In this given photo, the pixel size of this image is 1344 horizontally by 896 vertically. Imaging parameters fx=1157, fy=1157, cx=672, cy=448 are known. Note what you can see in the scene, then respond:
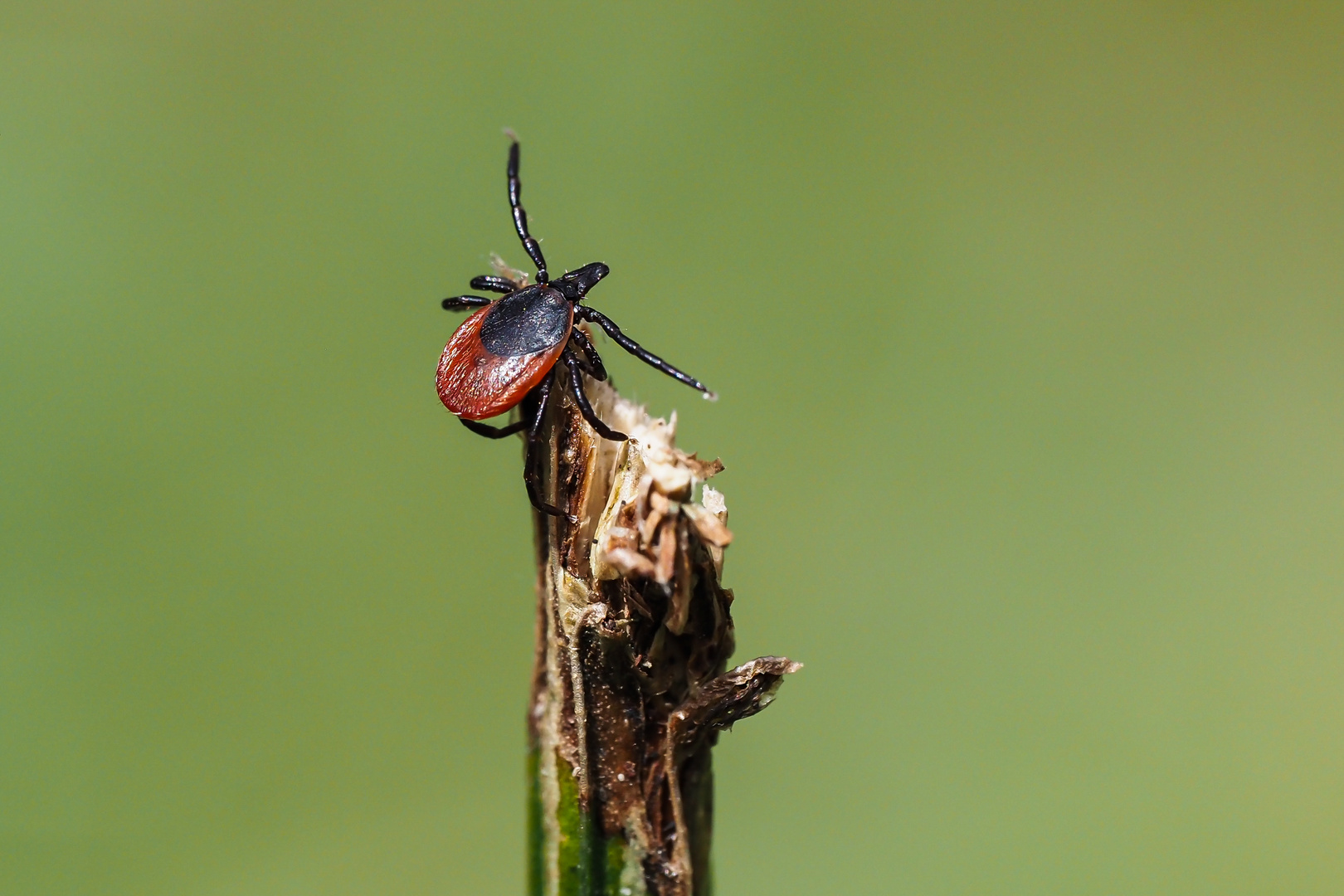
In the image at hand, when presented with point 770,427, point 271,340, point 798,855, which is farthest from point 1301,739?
point 271,340

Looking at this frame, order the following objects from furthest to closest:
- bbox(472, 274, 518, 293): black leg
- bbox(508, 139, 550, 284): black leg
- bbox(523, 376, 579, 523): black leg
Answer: bbox(472, 274, 518, 293): black leg < bbox(508, 139, 550, 284): black leg < bbox(523, 376, 579, 523): black leg

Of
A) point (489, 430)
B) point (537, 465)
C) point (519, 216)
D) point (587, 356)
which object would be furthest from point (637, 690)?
point (519, 216)

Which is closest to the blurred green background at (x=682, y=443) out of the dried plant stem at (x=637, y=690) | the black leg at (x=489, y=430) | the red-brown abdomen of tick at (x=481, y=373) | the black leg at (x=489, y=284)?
the black leg at (x=489, y=284)

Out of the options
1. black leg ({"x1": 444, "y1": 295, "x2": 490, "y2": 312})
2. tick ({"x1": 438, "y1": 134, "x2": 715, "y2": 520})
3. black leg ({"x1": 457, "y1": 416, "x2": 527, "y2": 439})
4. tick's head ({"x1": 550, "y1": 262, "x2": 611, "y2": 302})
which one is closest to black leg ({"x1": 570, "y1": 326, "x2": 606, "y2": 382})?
tick ({"x1": 438, "y1": 134, "x2": 715, "y2": 520})

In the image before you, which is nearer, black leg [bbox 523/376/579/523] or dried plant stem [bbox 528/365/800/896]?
dried plant stem [bbox 528/365/800/896]

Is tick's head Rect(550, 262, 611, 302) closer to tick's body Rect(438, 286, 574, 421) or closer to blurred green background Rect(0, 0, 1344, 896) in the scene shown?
tick's body Rect(438, 286, 574, 421)

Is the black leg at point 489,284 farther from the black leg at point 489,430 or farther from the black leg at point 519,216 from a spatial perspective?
the black leg at point 489,430
